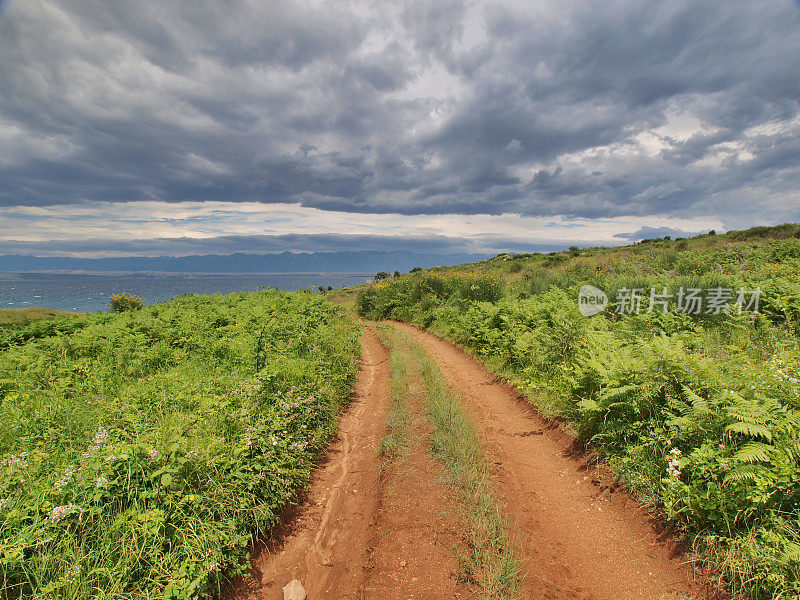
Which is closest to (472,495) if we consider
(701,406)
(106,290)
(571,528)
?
→ (571,528)

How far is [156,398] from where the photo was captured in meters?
5.16

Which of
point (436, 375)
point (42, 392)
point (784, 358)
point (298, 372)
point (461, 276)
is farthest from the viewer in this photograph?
point (461, 276)

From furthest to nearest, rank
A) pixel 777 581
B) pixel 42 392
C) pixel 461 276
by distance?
pixel 461 276, pixel 42 392, pixel 777 581

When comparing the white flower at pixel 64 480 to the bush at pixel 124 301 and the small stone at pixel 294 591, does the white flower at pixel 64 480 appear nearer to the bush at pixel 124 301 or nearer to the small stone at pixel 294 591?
the small stone at pixel 294 591

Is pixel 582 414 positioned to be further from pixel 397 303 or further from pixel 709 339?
pixel 397 303

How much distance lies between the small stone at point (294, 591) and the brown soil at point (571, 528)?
216 centimetres

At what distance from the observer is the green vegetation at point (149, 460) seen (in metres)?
3.04

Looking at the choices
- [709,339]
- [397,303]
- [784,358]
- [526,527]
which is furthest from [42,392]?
[397,303]

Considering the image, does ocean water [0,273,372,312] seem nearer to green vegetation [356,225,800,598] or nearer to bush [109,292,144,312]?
bush [109,292,144,312]

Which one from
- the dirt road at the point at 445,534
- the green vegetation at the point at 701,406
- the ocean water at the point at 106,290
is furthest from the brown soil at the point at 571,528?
the ocean water at the point at 106,290

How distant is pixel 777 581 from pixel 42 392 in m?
9.25

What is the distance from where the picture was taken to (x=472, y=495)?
4617mm

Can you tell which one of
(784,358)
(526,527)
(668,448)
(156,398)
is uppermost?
(784,358)

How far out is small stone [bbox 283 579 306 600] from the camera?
140 inches
